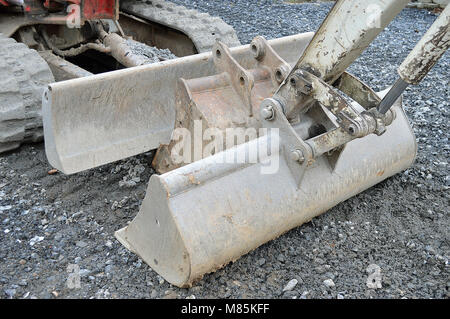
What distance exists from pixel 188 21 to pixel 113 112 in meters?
1.79

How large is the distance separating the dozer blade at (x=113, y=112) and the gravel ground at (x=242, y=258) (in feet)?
0.76

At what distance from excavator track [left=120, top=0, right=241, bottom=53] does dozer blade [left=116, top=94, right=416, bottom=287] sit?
2.10m

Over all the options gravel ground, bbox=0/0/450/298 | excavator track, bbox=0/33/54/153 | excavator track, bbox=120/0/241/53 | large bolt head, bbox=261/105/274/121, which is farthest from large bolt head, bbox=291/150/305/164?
excavator track, bbox=120/0/241/53

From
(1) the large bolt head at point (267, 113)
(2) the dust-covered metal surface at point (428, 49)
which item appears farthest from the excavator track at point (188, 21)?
(2) the dust-covered metal surface at point (428, 49)

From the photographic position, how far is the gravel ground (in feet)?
8.19

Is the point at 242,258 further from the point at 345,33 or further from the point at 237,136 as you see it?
the point at 345,33

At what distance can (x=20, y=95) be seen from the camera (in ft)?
11.3

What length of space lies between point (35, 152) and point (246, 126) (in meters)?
1.52

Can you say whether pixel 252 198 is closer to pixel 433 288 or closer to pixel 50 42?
pixel 433 288

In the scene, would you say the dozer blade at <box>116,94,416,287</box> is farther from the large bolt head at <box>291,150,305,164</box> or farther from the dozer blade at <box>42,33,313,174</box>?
the dozer blade at <box>42,33,313,174</box>

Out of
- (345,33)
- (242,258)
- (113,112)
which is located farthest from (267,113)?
(113,112)

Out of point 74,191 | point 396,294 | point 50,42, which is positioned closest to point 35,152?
point 74,191

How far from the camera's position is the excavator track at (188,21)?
4520 mm

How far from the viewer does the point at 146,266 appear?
258 centimetres
